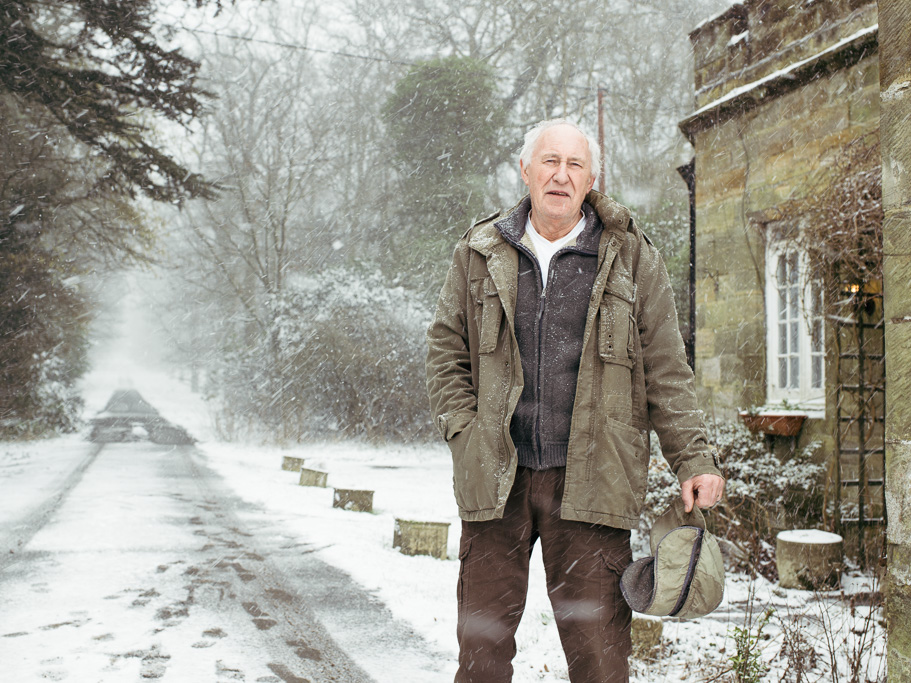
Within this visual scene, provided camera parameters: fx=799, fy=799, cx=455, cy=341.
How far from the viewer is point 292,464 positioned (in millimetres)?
12703

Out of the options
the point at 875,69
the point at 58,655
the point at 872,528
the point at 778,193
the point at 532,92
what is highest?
the point at 532,92

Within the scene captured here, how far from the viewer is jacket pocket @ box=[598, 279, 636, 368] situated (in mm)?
2564

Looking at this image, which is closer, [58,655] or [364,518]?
[58,655]

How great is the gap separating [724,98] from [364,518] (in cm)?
577

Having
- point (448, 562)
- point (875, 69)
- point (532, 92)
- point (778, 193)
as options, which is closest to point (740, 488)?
point (448, 562)

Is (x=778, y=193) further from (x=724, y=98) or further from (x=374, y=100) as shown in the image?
(x=374, y=100)

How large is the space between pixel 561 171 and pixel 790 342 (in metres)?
5.89

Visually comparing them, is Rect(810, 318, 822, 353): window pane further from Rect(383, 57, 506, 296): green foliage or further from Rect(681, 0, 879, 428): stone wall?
Rect(383, 57, 506, 296): green foliage

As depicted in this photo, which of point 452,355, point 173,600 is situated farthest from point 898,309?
point 173,600

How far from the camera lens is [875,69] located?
6727 mm

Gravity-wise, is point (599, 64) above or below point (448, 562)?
above

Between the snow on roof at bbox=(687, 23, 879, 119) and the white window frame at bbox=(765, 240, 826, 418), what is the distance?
1.58 meters

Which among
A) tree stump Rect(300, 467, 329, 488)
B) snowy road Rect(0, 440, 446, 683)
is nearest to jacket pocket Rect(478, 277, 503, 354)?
snowy road Rect(0, 440, 446, 683)

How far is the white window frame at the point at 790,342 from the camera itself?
292 inches
